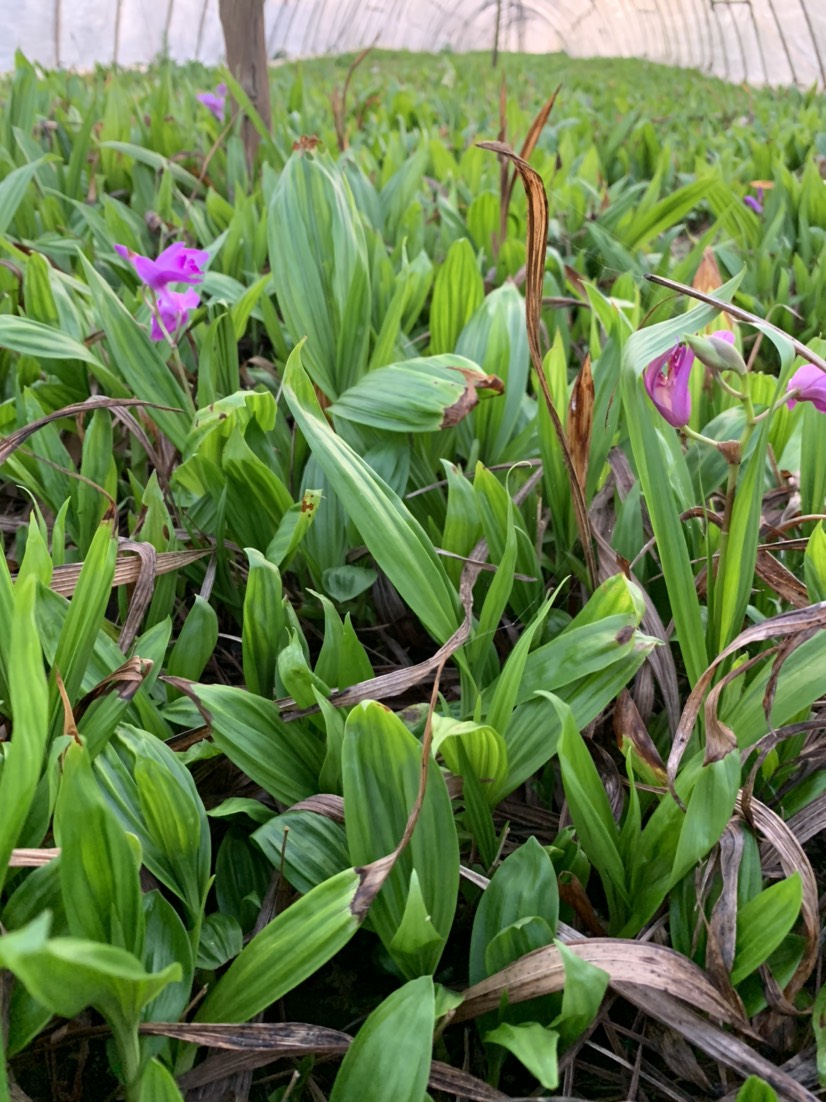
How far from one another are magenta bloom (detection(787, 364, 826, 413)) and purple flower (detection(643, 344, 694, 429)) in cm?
7

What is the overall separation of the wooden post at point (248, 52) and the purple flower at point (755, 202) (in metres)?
1.11

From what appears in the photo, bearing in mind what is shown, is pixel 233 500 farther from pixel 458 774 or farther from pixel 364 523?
pixel 458 774

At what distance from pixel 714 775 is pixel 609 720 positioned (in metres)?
0.21

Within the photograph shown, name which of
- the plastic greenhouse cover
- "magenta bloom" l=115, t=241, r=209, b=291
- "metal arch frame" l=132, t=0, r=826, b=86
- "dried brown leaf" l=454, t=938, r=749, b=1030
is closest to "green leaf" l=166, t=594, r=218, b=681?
"dried brown leaf" l=454, t=938, r=749, b=1030

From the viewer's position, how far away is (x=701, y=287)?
1.40 m

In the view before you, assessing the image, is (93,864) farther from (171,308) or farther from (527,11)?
(527,11)

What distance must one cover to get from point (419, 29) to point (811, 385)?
19.3 meters

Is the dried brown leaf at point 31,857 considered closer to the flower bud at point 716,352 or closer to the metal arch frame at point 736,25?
the flower bud at point 716,352

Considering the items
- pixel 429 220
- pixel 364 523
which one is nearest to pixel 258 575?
pixel 364 523

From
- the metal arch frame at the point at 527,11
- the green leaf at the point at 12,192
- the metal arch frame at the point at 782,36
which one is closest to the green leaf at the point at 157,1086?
the green leaf at the point at 12,192

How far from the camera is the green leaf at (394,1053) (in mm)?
438

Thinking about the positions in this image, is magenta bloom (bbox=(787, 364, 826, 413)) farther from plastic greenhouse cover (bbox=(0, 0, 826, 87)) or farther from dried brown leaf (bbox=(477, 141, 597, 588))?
plastic greenhouse cover (bbox=(0, 0, 826, 87))

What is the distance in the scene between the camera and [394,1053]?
446 millimetres

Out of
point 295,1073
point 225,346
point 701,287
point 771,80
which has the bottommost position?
point 295,1073
